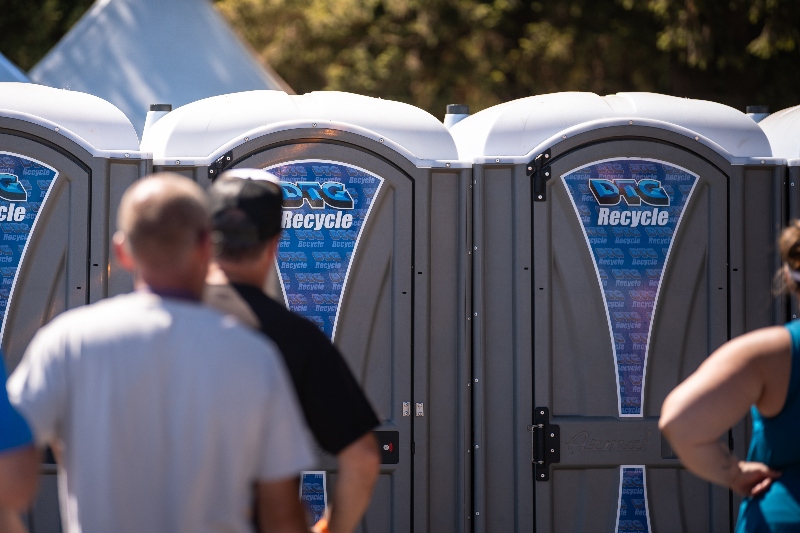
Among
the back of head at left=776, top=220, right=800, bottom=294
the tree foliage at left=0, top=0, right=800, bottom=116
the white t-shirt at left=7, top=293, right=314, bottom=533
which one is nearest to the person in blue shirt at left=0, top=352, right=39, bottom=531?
the white t-shirt at left=7, top=293, right=314, bottom=533

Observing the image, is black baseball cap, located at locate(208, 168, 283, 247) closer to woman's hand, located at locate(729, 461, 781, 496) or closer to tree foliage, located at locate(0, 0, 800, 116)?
woman's hand, located at locate(729, 461, 781, 496)

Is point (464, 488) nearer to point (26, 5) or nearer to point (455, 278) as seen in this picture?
point (455, 278)

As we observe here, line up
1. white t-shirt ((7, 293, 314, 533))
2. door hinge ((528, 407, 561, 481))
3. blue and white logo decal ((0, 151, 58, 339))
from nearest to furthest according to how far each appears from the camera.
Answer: white t-shirt ((7, 293, 314, 533))
blue and white logo decal ((0, 151, 58, 339))
door hinge ((528, 407, 561, 481))

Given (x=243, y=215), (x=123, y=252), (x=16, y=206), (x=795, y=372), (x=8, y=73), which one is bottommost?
(x=795, y=372)

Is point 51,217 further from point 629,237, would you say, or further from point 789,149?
point 789,149

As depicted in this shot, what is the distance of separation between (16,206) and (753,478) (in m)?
3.26

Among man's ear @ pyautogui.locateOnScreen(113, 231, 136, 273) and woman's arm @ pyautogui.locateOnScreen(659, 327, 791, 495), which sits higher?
man's ear @ pyautogui.locateOnScreen(113, 231, 136, 273)

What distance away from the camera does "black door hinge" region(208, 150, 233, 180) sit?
4.29 m

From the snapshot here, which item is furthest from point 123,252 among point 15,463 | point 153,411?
point 15,463

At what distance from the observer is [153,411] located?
1.82 metres

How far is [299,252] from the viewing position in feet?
14.2

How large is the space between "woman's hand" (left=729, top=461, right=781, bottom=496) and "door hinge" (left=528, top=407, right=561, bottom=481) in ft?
6.81

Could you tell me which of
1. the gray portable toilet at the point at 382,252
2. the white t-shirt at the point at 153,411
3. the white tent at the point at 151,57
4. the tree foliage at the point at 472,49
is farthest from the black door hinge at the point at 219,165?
the tree foliage at the point at 472,49

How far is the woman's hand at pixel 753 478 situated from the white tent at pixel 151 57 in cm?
646
